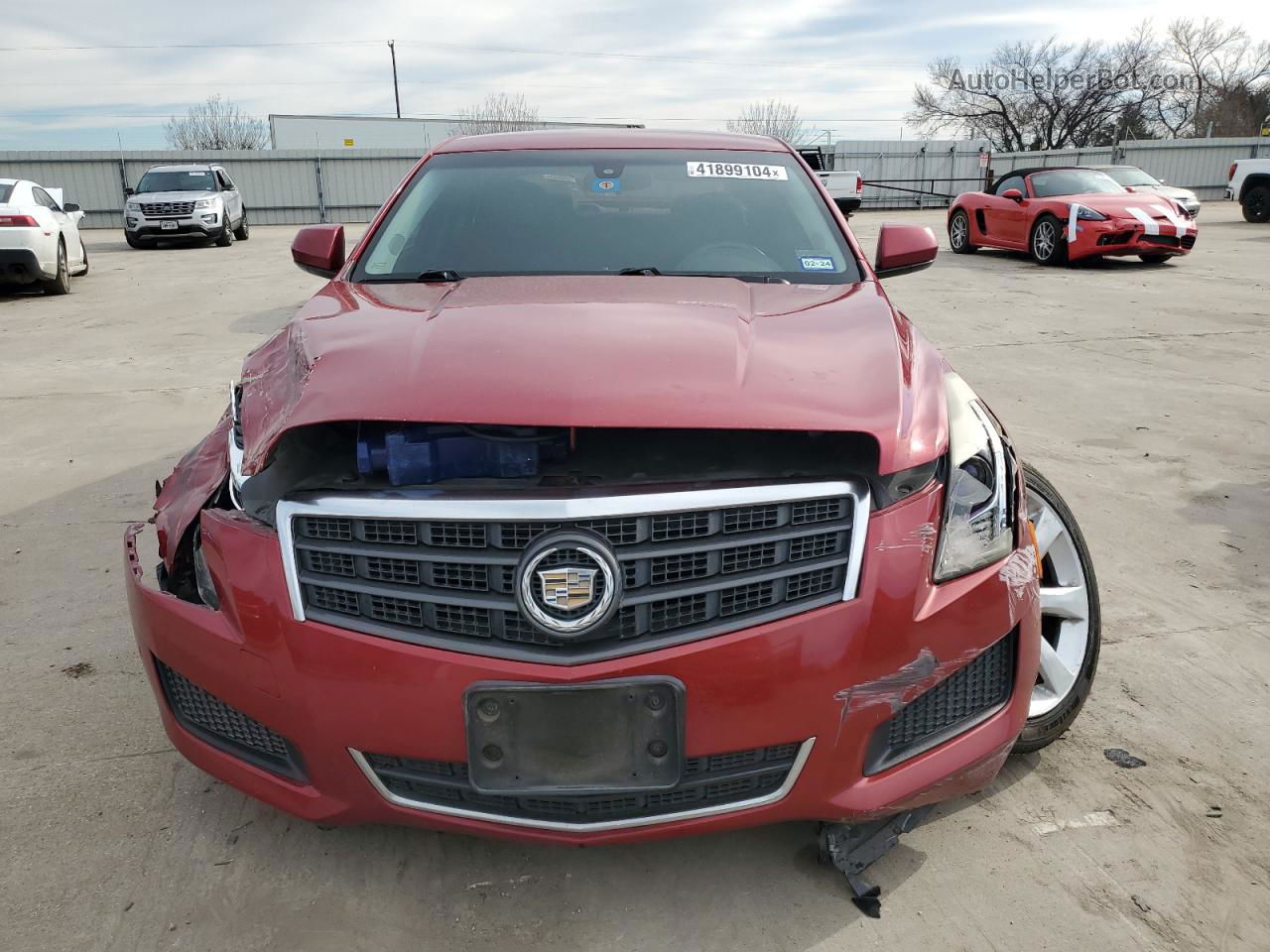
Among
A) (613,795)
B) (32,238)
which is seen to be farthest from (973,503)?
(32,238)

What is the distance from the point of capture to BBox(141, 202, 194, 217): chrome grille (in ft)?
55.9

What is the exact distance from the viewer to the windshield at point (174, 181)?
688 inches

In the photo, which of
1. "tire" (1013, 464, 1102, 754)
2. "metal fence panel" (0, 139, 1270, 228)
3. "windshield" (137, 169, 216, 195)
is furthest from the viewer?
"metal fence panel" (0, 139, 1270, 228)

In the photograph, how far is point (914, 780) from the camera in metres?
1.78

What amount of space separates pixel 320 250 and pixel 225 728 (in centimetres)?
187

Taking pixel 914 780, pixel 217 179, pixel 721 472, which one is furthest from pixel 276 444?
pixel 217 179

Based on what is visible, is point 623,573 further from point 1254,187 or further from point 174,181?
point 1254,187

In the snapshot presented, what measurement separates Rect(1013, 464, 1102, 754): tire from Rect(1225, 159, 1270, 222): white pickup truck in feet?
66.5

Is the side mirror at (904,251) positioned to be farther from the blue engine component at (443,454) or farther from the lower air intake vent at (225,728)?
the lower air intake vent at (225,728)

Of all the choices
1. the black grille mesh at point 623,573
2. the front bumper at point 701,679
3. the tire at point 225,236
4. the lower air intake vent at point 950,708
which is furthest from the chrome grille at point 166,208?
the lower air intake vent at point 950,708

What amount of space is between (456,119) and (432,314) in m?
43.1

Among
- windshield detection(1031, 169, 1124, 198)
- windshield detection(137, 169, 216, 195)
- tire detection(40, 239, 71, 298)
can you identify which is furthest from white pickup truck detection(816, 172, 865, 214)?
tire detection(40, 239, 71, 298)

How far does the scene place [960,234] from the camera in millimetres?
14812

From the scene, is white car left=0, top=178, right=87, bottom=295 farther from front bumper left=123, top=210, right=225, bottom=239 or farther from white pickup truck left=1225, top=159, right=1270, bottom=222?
white pickup truck left=1225, top=159, right=1270, bottom=222
